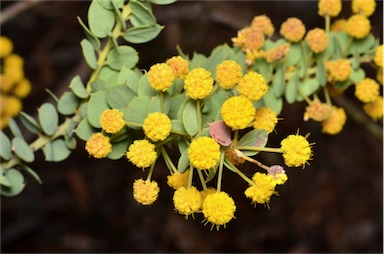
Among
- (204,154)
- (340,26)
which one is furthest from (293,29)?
(204,154)

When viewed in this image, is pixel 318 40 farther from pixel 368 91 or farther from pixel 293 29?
pixel 368 91

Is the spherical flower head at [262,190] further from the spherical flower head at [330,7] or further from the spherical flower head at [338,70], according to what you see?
the spherical flower head at [330,7]

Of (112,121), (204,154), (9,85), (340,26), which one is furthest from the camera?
(9,85)

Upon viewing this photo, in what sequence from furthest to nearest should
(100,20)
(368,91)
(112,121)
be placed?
(368,91)
(100,20)
(112,121)

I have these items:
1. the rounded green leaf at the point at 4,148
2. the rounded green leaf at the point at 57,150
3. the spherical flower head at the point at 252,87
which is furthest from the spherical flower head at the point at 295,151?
the rounded green leaf at the point at 4,148

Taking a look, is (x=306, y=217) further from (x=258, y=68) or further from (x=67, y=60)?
(x=258, y=68)

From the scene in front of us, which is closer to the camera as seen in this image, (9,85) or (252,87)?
(252,87)

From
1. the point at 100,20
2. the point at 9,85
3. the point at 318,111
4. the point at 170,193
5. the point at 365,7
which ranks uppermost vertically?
the point at 100,20

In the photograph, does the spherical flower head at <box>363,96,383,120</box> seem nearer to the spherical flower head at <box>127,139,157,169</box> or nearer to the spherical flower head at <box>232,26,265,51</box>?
the spherical flower head at <box>232,26,265,51</box>
